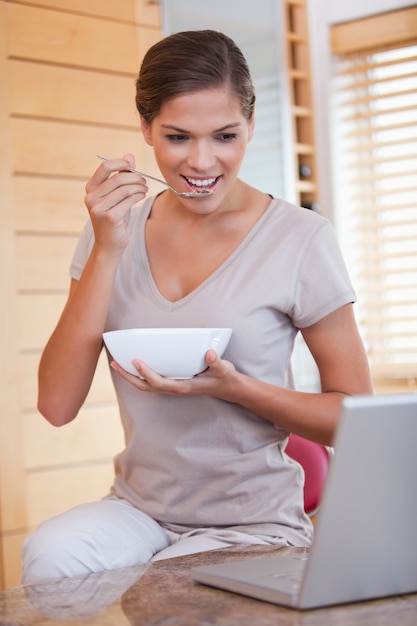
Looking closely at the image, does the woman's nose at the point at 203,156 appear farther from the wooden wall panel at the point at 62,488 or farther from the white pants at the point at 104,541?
the wooden wall panel at the point at 62,488

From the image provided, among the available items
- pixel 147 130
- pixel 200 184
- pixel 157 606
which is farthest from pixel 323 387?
pixel 157 606

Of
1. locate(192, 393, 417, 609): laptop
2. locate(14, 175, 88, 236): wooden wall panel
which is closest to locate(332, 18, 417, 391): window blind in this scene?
locate(14, 175, 88, 236): wooden wall panel

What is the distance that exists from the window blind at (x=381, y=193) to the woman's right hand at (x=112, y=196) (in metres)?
2.54

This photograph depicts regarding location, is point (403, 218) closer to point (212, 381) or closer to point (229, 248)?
point (229, 248)

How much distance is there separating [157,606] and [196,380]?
520 millimetres

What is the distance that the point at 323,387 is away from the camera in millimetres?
1785

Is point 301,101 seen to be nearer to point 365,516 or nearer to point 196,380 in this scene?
point 196,380

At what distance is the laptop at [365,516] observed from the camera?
0.91m

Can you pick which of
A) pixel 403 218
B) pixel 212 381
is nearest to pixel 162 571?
pixel 212 381

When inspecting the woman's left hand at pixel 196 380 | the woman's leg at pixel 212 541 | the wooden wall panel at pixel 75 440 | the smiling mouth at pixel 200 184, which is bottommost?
the wooden wall panel at pixel 75 440

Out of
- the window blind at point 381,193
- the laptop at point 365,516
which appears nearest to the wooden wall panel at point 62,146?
the window blind at point 381,193

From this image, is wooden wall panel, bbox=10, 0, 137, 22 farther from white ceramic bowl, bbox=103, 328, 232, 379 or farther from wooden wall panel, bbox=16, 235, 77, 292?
white ceramic bowl, bbox=103, 328, 232, 379

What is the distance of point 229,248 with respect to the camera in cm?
181

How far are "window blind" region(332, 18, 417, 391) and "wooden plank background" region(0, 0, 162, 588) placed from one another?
1281 millimetres
